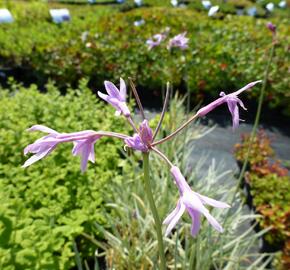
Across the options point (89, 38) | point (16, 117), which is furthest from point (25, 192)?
point (89, 38)

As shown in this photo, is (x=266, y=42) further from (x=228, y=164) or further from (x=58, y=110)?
(x=58, y=110)

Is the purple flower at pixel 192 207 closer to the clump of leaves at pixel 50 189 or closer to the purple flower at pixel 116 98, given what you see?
the purple flower at pixel 116 98

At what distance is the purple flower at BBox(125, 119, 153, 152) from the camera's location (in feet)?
2.83

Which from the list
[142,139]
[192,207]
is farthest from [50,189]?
[192,207]

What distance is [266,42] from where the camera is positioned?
6.73 meters

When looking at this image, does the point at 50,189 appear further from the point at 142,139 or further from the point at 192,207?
the point at 192,207

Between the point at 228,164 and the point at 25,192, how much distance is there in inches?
92.4

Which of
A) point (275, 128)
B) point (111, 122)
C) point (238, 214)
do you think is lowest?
point (275, 128)

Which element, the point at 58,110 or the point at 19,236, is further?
the point at 58,110

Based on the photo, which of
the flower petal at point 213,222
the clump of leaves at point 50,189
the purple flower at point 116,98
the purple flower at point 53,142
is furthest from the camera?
the clump of leaves at point 50,189

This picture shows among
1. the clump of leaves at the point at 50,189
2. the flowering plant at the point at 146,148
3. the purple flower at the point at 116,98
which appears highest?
the purple flower at the point at 116,98

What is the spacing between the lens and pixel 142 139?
878 mm

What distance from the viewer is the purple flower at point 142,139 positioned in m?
0.86

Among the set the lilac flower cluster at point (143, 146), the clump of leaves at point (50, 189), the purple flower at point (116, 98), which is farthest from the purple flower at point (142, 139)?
the clump of leaves at point (50, 189)
